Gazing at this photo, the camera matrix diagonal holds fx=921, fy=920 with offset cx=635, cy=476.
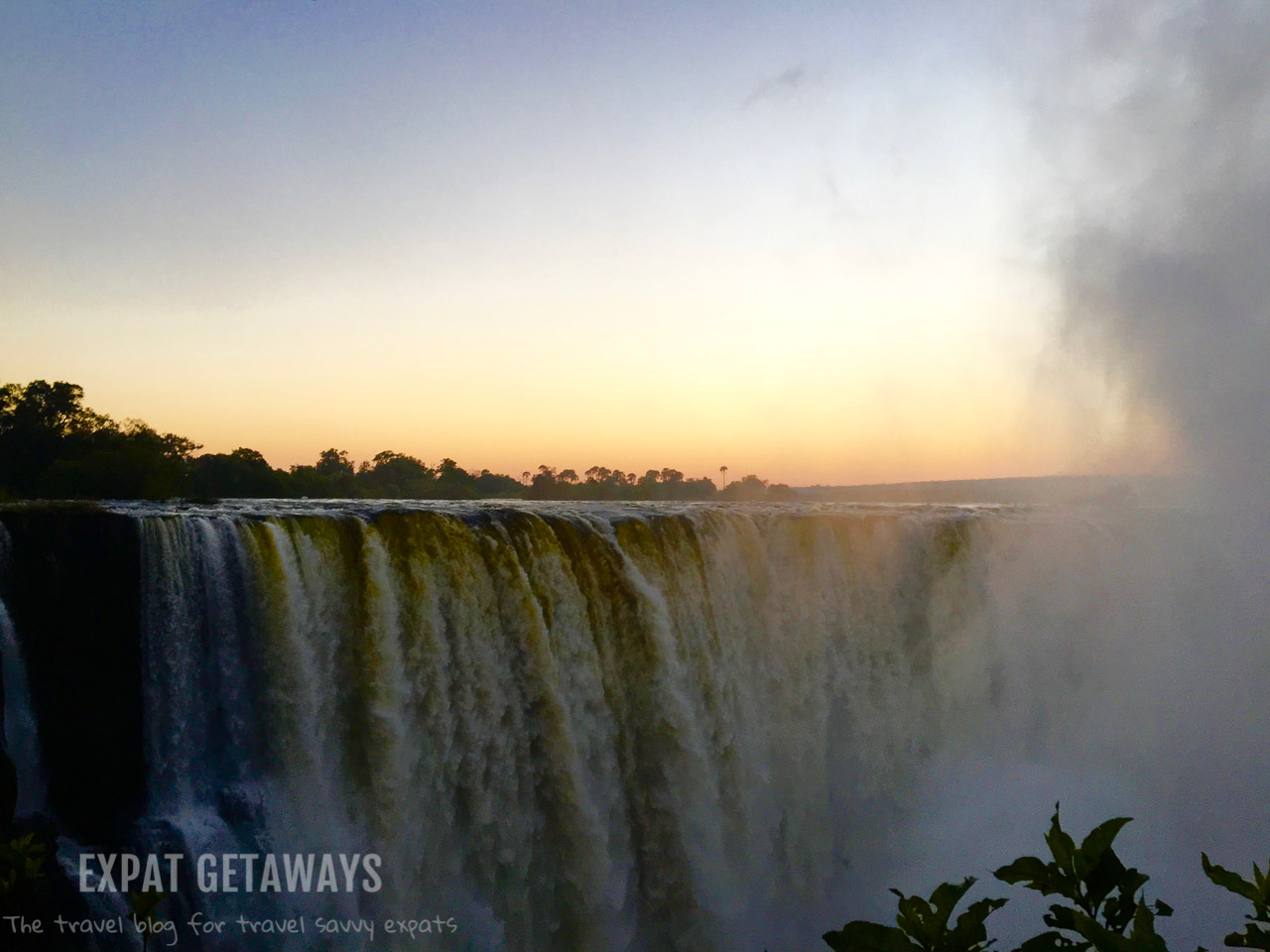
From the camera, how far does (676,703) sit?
39.0 ft

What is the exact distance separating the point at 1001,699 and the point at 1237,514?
232 inches

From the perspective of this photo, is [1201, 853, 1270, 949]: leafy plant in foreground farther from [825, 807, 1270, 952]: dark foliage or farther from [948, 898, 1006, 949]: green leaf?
[948, 898, 1006, 949]: green leaf

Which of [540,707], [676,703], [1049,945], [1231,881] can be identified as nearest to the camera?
[1049,945]

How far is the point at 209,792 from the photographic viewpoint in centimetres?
848

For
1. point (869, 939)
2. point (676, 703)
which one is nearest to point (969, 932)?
point (869, 939)

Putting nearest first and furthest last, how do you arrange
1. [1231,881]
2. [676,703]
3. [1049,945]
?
[1049,945]
[1231,881]
[676,703]

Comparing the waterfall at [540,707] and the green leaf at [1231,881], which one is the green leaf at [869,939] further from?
the waterfall at [540,707]

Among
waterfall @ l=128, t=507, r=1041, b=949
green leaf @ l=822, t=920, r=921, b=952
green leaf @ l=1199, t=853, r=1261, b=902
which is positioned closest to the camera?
green leaf @ l=822, t=920, r=921, b=952

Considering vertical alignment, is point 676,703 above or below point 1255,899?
below

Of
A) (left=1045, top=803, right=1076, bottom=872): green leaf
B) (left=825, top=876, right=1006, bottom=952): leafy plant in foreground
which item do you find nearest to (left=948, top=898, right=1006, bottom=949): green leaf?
(left=825, top=876, right=1006, bottom=952): leafy plant in foreground

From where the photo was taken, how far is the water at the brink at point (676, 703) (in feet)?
29.4

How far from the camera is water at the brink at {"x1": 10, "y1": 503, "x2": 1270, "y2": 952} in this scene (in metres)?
8.95

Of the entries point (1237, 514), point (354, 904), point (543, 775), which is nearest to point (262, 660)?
point (354, 904)

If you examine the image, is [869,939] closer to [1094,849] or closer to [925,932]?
[925,932]
